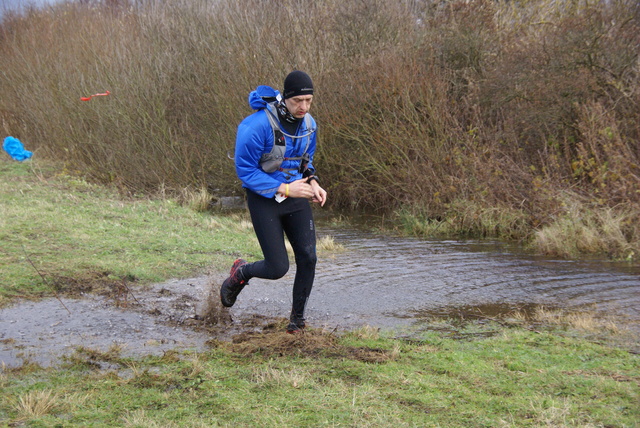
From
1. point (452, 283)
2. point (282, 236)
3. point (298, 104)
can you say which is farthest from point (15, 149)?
point (298, 104)

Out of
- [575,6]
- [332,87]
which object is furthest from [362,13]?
[575,6]

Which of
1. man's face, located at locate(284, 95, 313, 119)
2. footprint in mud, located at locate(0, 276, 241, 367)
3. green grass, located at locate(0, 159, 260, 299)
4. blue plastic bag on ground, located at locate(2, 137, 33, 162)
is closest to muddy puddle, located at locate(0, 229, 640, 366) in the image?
footprint in mud, located at locate(0, 276, 241, 367)

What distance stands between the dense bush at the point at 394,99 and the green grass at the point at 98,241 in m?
3.93

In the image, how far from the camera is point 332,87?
1688cm

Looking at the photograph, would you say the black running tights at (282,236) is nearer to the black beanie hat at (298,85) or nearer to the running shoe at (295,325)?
the running shoe at (295,325)

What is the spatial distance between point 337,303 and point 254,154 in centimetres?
238

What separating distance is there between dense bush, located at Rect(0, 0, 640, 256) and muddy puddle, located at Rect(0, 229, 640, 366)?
139 inches

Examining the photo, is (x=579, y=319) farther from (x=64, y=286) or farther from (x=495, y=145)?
(x=495, y=145)

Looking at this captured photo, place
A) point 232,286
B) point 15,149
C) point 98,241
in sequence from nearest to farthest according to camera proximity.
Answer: point 232,286 → point 98,241 → point 15,149

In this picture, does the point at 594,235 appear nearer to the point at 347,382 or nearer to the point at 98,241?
the point at 98,241

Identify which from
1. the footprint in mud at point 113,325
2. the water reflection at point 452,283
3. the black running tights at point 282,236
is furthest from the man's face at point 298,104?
the water reflection at point 452,283

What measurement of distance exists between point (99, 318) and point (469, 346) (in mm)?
3290

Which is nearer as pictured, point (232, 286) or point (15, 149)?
point (232, 286)

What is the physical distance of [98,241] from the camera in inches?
368
